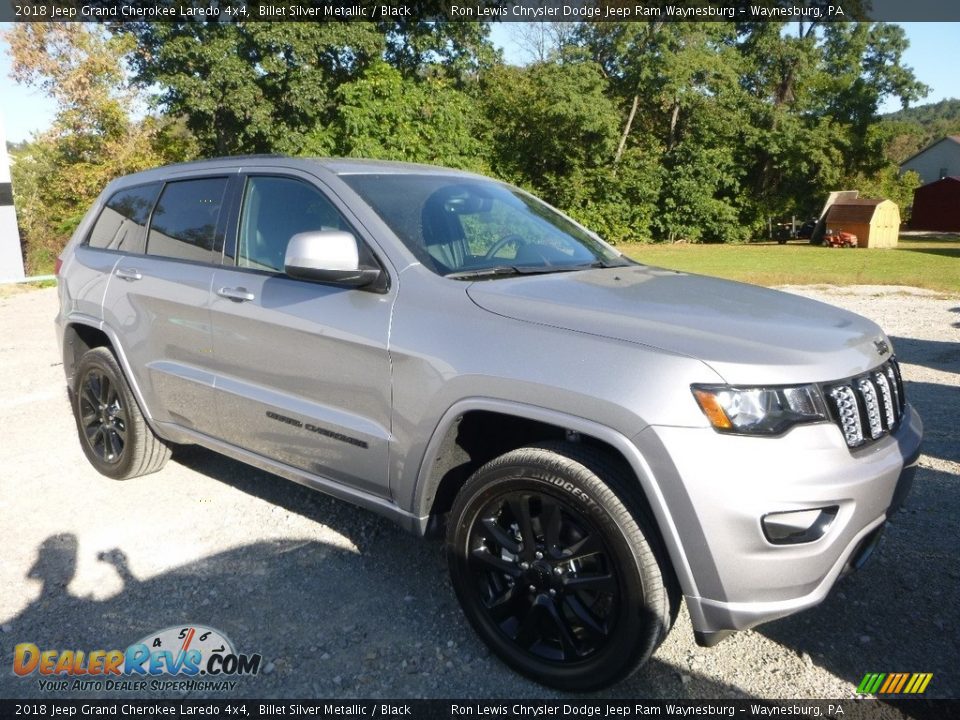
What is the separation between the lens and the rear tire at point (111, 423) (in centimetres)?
450

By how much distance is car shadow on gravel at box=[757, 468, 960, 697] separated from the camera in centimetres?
290

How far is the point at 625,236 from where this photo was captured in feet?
113

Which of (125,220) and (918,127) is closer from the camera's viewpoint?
(125,220)

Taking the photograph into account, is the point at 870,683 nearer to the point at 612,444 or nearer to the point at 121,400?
the point at 612,444

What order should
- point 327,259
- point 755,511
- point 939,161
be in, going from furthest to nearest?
point 939,161 → point 327,259 → point 755,511

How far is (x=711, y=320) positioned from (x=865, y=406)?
57 centimetres

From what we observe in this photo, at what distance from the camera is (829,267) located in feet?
64.8

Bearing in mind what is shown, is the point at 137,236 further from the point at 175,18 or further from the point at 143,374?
the point at 175,18

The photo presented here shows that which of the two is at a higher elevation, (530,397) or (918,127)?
(918,127)

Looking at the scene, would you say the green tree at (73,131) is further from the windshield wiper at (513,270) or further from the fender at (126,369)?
the windshield wiper at (513,270)

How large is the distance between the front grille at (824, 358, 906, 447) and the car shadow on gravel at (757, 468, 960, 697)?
15.7 inches

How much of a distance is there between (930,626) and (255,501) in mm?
3395

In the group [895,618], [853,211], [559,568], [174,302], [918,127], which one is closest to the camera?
[559,568]

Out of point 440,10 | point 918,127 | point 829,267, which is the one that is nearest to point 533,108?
point 440,10
